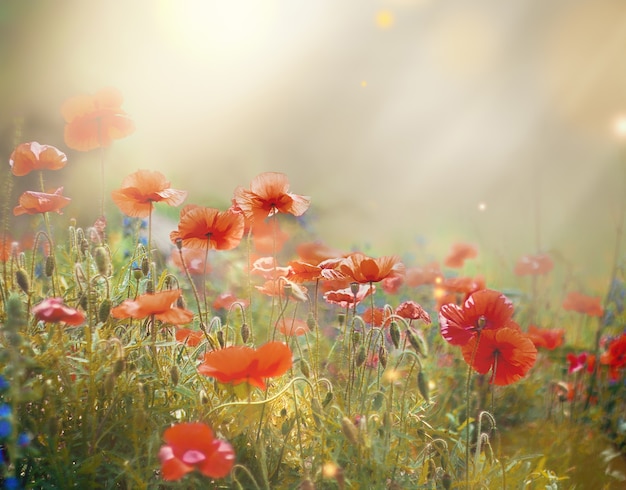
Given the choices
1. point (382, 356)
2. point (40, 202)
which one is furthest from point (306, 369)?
point (40, 202)

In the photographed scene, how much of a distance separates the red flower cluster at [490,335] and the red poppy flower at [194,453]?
0.70 meters

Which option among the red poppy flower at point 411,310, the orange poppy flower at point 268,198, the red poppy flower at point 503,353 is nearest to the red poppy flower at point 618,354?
the red poppy flower at point 503,353

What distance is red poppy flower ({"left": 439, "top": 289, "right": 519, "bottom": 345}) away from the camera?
1608mm

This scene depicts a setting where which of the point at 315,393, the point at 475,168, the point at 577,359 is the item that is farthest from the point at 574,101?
the point at 315,393

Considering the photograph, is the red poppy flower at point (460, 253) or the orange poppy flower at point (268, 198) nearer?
the orange poppy flower at point (268, 198)

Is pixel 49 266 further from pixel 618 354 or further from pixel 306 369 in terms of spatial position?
pixel 618 354

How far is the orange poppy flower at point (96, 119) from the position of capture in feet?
6.61

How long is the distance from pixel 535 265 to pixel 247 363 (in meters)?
2.42

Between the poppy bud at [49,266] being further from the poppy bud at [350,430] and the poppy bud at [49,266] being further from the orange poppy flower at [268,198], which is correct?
the poppy bud at [350,430]

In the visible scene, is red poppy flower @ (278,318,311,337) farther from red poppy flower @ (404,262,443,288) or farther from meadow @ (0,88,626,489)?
red poppy flower @ (404,262,443,288)

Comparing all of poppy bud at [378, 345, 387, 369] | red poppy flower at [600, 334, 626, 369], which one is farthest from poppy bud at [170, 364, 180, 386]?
red poppy flower at [600, 334, 626, 369]

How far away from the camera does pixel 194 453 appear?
117 centimetres

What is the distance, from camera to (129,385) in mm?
1496

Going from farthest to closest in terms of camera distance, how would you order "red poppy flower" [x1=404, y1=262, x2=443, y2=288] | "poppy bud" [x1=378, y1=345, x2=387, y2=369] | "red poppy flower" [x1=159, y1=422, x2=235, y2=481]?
"red poppy flower" [x1=404, y1=262, x2=443, y2=288] → "poppy bud" [x1=378, y1=345, x2=387, y2=369] → "red poppy flower" [x1=159, y1=422, x2=235, y2=481]
